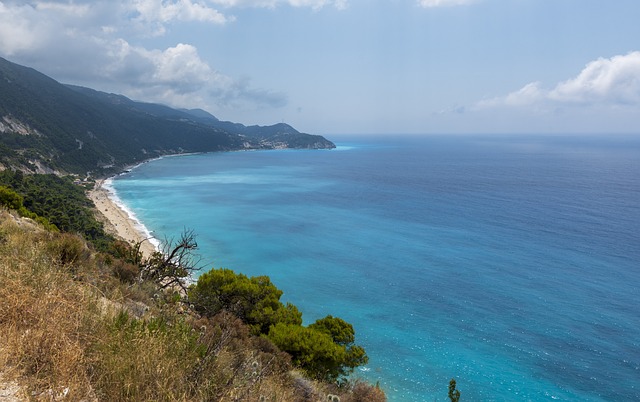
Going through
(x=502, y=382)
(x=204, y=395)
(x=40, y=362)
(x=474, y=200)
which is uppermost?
(x=40, y=362)

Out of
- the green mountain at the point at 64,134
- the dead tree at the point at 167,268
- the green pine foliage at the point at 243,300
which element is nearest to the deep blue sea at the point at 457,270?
the green pine foliage at the point at 243,300

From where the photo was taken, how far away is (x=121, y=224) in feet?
172

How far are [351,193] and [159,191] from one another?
4395cm

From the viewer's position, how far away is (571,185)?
8862 centimetres

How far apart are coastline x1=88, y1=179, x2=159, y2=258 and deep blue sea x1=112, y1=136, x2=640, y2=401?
2212mm

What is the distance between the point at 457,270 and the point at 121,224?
149 ft

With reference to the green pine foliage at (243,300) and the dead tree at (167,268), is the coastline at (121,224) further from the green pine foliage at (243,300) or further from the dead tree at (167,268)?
the dead tree at (167,268)

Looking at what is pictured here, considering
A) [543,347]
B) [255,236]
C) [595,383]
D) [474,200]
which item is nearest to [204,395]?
[595,383]

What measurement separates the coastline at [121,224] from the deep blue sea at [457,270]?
7.26 ft

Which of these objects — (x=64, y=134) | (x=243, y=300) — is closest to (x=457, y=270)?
(x=243, y=300)

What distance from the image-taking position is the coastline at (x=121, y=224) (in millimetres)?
44763

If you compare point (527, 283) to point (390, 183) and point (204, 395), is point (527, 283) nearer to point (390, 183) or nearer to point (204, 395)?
point (204, 395)

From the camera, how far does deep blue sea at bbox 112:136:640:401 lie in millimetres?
23578

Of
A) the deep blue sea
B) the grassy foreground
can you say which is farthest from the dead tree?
A: the deep blue sea
